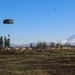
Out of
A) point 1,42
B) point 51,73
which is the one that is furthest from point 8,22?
point 1,42

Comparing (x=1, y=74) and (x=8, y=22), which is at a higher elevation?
(x=8, y=22)

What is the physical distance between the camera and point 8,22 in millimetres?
56344

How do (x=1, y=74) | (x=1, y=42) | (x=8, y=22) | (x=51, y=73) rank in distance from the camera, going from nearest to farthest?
(x=1, y=74)
(x=51, y=73)
(x=8, y=22)
(x=1, y=42)

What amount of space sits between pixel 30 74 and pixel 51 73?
2435 millimetres

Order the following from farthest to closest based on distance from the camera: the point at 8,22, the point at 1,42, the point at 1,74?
the point at 1,42 → the point at 8,22 → the point at 1,74

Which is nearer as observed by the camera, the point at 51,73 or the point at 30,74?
the point at 30,74

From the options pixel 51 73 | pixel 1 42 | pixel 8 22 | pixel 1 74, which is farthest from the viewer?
pixel 1 42

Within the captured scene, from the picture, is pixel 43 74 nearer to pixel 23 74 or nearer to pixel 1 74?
pixel 23 74

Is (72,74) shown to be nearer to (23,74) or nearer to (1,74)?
(23,74)

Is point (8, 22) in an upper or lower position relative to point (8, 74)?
upper

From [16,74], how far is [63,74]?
3.53 m

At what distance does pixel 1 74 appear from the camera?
2278cm

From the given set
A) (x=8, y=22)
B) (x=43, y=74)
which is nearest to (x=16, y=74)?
(x=43, y=74)

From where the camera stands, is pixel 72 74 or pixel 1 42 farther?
pixel 1 42
